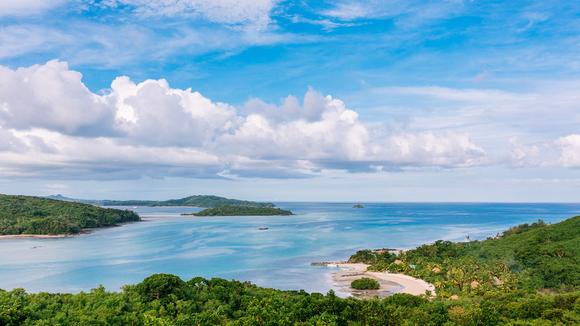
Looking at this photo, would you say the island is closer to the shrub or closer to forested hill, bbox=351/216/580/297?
forested hill, bbox=351/216/580/297

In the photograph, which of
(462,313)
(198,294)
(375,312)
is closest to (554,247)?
(462,313)

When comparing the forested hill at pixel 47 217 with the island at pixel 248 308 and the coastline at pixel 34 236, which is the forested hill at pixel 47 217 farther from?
the island at pixel 248 308

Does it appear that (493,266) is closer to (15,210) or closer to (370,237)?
(370,237)

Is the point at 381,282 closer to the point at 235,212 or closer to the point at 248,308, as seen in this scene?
the point at 248,308

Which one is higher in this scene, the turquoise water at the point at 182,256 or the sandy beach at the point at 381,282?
the sandy beach at the point at 381,282

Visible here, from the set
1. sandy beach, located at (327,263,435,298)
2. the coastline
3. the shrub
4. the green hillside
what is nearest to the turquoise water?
sandy beach, located at (327,263,435,298)

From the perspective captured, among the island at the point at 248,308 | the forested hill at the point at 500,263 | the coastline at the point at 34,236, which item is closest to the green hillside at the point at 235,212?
the coastline at the point at 34,236

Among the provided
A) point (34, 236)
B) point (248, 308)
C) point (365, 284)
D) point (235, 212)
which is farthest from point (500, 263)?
point (235, 212)
